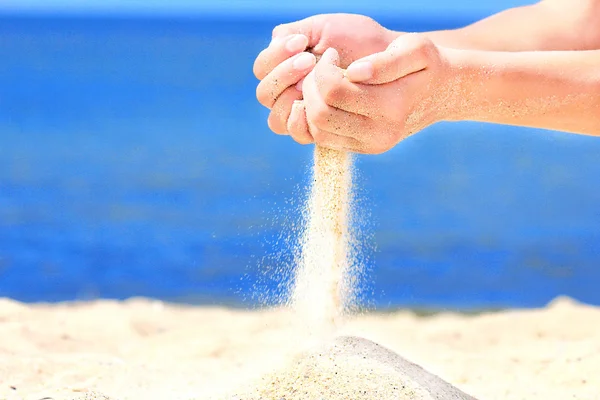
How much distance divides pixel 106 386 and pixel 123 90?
72.3 ft

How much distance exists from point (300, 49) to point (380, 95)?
45cm

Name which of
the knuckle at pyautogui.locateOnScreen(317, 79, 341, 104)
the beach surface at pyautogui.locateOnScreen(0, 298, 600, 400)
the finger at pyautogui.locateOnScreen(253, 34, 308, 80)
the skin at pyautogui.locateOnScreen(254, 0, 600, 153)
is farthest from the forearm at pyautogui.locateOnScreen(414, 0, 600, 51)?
the beach surface at pyautogui.locateOnScreen(0, 298, 600, 400)

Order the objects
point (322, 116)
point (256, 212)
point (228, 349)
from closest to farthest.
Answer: point (322, 116) < point (228, 349) < point (256, 212)

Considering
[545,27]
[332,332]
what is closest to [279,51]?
[332,332]

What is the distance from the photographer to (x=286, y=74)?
228 cm

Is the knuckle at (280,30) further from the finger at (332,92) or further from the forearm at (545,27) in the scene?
the forearm at (545,27)

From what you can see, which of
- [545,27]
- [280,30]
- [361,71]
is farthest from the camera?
[545,27]

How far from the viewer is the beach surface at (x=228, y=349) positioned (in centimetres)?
280

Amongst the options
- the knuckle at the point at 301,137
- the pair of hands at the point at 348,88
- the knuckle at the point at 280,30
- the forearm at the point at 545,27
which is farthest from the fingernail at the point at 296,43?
the forearm at the point at 545,27

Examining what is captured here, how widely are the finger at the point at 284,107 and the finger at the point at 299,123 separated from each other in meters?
0.08

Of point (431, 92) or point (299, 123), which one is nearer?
A: point (431, 92)

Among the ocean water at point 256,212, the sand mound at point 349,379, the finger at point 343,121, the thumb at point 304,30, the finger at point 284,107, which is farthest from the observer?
the ocean water at point 256,212

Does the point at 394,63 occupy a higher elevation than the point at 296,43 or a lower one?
lower

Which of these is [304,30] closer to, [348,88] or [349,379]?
[348,88]
